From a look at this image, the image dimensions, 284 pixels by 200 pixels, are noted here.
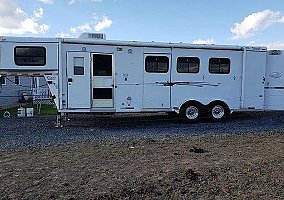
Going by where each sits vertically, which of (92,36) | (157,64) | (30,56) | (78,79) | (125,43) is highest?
(92,36)

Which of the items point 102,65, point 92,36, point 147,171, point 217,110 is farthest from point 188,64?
point 147,171

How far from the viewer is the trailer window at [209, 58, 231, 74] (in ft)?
38.4

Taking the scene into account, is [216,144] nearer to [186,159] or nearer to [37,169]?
[186,159]

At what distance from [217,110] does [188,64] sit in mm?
2073

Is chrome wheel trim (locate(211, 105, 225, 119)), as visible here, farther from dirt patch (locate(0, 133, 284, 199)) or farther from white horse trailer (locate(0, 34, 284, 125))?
dirt patch (locate(0, 133, 284, 199))

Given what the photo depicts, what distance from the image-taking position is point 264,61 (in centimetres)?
1202

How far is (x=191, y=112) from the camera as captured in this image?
1179cm

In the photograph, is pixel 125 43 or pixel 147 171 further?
pixel 125 43

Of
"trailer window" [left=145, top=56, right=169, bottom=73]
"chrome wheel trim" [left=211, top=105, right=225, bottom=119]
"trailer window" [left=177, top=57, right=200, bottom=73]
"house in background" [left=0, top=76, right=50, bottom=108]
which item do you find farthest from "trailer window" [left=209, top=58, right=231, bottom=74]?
"house in background" [left=0, top=76, right=50, bottom=108]

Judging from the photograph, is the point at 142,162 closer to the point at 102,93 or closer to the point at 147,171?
the point at 147,171

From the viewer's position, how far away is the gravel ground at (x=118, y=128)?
8898 mm

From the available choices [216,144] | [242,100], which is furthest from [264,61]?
[216,144]

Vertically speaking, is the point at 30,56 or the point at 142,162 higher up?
the point at 30,56

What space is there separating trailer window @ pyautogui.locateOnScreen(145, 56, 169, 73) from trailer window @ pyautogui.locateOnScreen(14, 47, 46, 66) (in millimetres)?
3423
